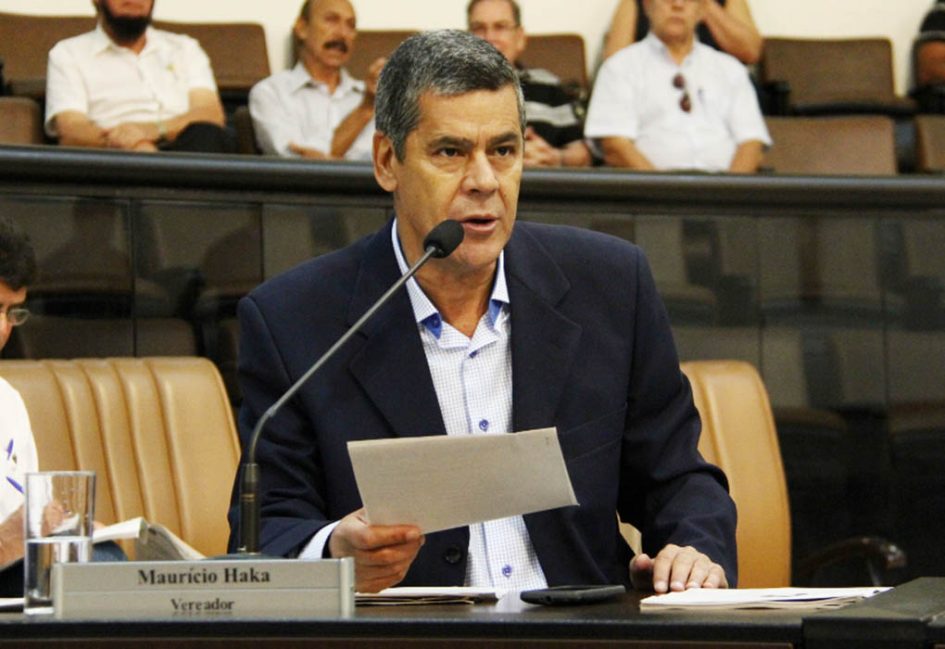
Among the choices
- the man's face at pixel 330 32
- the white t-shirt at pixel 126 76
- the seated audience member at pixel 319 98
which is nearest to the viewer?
the white t-shirt at pixel 126 76

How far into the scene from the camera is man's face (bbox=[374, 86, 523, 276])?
7.18ft

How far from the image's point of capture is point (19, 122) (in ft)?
14.6

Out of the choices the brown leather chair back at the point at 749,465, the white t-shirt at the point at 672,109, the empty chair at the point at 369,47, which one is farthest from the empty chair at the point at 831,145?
the brown leather chair back at the point at 749,465

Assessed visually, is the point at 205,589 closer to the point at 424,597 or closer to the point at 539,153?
the point at 424,597

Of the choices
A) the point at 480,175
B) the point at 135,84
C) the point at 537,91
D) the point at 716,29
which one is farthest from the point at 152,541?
the point at 716,29

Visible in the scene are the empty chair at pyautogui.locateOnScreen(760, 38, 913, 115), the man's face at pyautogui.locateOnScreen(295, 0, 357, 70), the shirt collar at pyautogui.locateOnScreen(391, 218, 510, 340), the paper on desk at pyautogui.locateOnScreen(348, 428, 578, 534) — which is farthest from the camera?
the empty chair at pyautogui.locateOnScreen(760, 38, 913, 115)

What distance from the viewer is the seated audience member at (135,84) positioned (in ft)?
14.6

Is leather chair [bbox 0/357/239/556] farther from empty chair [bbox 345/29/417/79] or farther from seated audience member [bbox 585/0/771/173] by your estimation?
empty chair [bbox 345/29/417/79]

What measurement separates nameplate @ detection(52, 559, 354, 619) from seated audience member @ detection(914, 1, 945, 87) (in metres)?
4.93

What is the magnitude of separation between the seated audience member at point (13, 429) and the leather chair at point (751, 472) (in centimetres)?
132

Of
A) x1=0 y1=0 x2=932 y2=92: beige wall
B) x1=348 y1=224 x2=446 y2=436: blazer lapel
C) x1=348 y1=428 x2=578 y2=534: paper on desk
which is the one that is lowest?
x1=348 y1=428 x2=578 y2=534: paper on desk

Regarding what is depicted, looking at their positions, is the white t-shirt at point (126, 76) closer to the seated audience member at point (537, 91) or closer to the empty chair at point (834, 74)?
the seated audience member at point (537, 91)

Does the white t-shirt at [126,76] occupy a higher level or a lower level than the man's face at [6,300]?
higher

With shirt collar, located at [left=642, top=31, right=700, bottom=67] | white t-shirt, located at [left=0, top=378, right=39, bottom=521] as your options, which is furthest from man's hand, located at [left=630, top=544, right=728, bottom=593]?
shirt collar, located at [left=642, top=31, right=700, bottom=67]
